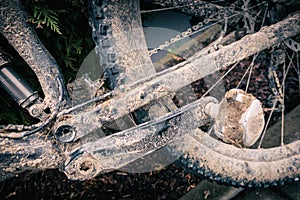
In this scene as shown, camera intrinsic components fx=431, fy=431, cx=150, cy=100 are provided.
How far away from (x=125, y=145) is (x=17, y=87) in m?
0.42

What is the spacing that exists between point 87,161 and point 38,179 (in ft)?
2.80

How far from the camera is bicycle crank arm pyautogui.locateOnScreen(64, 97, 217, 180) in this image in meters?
Answer: 1.35

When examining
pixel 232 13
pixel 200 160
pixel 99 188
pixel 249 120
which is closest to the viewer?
pixel 249 120

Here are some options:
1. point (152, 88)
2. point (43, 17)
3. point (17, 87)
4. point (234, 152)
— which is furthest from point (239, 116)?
point (43, 17)

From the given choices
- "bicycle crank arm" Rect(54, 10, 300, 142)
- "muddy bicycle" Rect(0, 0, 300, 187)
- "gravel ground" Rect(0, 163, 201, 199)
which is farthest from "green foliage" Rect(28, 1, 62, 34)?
"gravel ground" Rect(0, 163, 201, 199)

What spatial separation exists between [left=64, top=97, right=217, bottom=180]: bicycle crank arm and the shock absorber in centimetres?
23

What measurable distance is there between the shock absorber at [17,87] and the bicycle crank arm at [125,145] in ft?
0.76

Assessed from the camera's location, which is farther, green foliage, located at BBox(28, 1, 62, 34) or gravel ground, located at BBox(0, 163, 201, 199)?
gravel ground, located at BBox(0, 163, 201, 199)

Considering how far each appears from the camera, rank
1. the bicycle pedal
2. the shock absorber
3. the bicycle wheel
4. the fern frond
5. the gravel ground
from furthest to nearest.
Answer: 1. the gravel ground
2. the fern frond
3. the bicycle wheel
4. the shock absorber
5. the bicycle pedal

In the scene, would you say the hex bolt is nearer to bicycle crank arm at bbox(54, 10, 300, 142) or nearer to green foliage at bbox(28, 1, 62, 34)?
bicycle crank arm at bbox(54, 10, 300, 142)

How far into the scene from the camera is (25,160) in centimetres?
137

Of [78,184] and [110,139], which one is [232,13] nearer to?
[110,139]

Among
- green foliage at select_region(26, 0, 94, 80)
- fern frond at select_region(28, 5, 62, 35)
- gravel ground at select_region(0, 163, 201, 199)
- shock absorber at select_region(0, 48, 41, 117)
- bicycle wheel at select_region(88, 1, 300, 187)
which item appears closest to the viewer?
shock absorber at select_region(0, 48, 41, 117)

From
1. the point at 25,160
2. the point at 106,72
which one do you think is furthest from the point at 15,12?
the point at 25,160
